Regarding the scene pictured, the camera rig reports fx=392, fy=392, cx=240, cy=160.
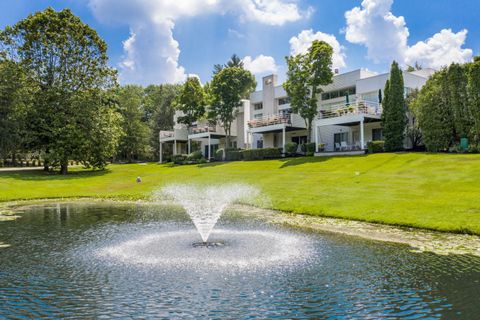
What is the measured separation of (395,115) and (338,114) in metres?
5.81

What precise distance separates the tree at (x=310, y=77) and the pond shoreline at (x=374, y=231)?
23.8 m

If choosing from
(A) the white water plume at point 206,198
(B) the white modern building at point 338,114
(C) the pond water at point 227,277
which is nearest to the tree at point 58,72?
(A) the white water plume at point 206,198

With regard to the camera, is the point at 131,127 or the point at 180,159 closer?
the point at 180,159

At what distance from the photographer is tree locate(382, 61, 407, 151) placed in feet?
114

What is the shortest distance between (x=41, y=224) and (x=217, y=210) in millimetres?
7705

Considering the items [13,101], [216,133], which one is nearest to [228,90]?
[216,133]

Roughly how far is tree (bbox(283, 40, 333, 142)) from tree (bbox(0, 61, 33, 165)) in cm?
2778

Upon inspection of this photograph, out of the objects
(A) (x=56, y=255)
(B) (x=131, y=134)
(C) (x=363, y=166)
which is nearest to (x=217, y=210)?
(A) (x=56, y=255)

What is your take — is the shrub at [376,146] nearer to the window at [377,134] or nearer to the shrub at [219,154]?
the window at [377,134]

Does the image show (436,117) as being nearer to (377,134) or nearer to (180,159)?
(377,134)

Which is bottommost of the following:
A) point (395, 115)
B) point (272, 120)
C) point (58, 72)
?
point (395, 115)

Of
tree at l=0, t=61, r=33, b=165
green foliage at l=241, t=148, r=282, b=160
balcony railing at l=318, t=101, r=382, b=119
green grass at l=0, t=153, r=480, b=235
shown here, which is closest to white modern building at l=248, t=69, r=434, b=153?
balcony railing at l=318, t=101, r=382, b=119

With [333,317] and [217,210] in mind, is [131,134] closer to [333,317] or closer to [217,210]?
[217,210]

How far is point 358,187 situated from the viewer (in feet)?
71.5
